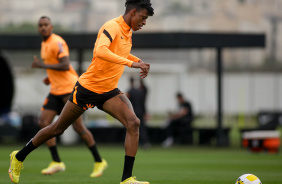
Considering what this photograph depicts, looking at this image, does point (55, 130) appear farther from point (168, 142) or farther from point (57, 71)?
point (168, 142)

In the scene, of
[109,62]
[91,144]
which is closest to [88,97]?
[109,62]

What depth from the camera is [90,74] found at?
8352 millimetres

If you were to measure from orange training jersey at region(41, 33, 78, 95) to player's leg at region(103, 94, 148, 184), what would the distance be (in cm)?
269

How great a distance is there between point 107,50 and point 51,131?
1.56 metres

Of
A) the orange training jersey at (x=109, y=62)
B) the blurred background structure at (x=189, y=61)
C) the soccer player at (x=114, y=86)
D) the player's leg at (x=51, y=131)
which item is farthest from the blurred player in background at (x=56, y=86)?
the blurred background structure at (x=189, y=61)

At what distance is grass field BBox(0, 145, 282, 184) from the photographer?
10.2 m

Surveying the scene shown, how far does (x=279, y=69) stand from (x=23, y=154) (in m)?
47.4

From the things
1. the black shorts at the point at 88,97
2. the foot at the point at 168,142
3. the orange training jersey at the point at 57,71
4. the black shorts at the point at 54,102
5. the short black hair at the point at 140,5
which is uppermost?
the short black hair at the point at 140,5

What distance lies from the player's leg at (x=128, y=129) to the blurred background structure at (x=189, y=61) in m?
18.2

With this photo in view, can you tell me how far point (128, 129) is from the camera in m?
8.16

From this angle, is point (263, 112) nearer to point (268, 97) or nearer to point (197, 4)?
point (268, 97)

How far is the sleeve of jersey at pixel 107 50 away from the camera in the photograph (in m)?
7.76

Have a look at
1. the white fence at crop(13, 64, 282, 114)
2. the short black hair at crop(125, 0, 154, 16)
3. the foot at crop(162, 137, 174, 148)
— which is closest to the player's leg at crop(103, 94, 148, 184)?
the short black hair at crop(125, 0, 154, 16)

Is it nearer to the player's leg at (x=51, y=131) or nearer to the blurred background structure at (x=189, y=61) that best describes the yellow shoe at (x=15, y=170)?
the player's leg at (x=51, y=131)
